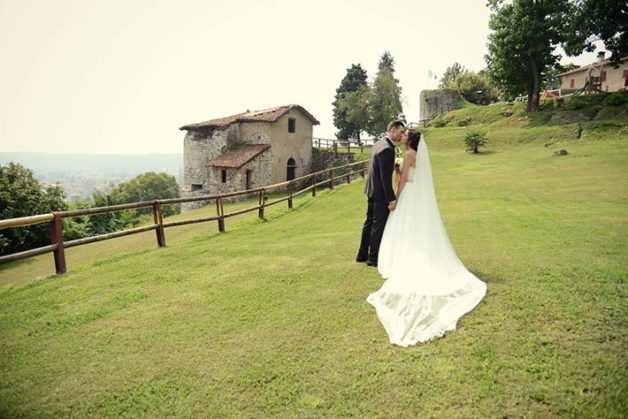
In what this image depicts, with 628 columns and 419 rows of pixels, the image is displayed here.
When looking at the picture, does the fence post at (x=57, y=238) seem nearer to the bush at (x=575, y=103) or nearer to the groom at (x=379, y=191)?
the groom at (x=379, y=191)

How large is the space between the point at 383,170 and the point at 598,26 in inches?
1192

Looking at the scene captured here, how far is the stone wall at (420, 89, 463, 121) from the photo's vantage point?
50531 mm

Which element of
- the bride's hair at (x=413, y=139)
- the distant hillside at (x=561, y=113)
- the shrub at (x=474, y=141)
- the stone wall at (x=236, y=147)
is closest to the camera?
the bride's hair at (x=413, y=139)

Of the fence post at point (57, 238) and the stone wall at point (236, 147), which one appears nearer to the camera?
the fence post at point (57, 238)

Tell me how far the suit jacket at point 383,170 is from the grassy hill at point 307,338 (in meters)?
1.20

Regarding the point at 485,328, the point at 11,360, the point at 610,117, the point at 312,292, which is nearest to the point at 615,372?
the point at 485,328

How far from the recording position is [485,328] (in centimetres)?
364

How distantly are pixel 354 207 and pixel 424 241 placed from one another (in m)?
8.74

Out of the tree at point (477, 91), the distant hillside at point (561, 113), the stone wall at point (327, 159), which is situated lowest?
the stone wall at point (327, 159)

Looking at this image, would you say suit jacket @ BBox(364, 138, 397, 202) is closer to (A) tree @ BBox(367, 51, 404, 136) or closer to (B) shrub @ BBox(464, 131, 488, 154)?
(B) shrub @ BBox(464, 131, 488, 154)

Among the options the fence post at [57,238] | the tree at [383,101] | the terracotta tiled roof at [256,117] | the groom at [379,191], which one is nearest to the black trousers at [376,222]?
the groom at [379,191]

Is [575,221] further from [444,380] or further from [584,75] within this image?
[584,75]

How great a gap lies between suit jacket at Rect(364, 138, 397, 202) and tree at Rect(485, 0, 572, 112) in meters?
31.3

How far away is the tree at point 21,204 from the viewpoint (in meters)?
22.6
